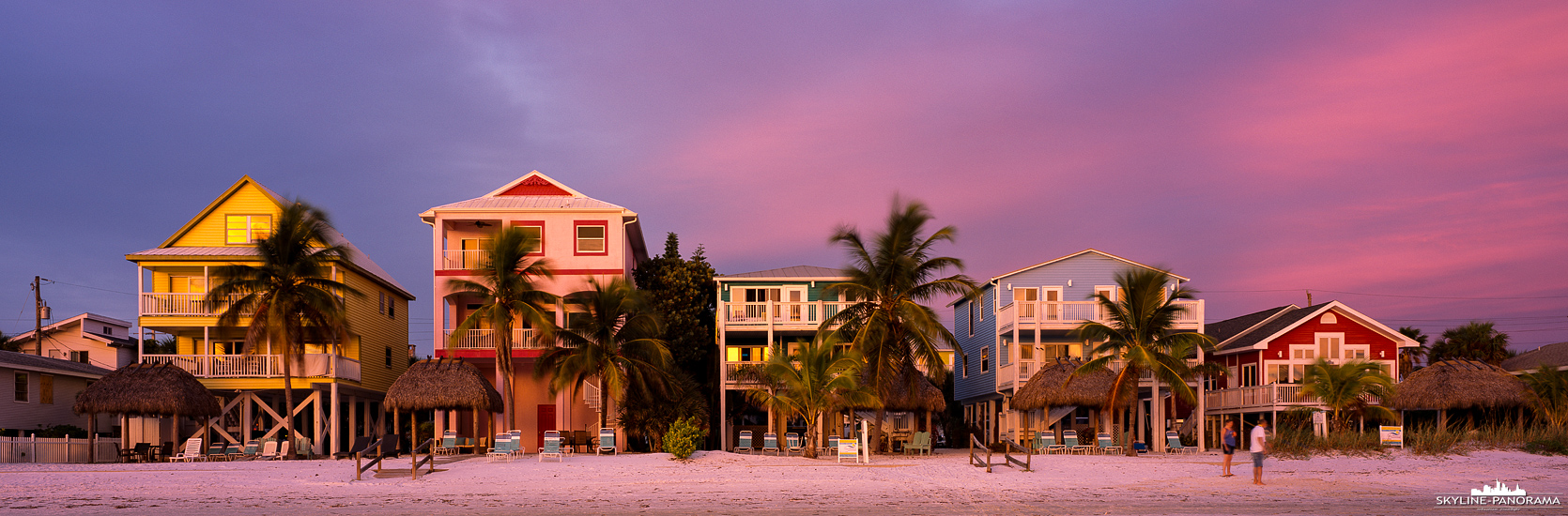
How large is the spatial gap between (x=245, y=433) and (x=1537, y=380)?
3617 centimetres

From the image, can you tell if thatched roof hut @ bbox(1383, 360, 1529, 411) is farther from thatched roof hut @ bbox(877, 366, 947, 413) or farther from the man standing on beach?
the man standing on beach

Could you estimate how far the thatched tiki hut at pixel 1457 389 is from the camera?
1191 inches

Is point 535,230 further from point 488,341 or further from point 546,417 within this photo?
point 546,417

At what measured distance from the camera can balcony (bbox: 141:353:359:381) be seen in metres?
30.8

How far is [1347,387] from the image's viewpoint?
97.8ft

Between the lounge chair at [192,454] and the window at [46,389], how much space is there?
750 centimetres

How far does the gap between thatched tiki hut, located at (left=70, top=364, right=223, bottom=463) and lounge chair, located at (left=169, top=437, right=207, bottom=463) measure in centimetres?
51

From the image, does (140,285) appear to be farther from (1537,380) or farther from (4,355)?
(1537,380)

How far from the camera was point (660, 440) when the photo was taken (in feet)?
102

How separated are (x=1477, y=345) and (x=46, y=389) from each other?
48985mm

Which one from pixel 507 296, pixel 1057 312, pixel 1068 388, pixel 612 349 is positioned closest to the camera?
pixel 1068 388

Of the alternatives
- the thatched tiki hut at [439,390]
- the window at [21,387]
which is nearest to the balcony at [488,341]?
the thatched tiki hut at [439,390]

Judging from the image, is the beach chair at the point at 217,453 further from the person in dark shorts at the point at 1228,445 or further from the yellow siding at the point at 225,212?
the person in dark shorts at the point at 1228,445

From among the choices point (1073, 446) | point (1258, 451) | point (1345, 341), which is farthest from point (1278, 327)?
point (1258, 451)
